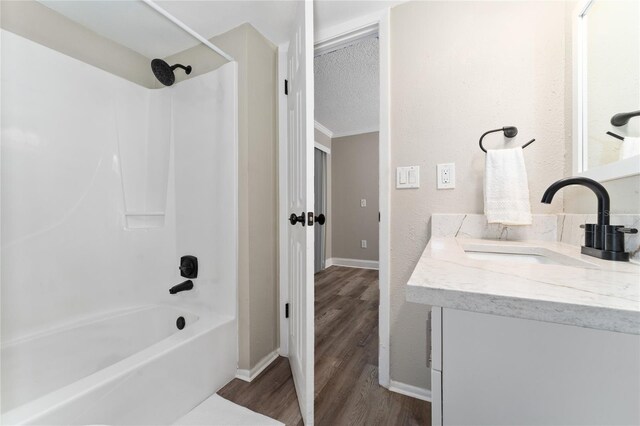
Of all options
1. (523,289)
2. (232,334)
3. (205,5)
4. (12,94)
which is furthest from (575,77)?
(12,94)

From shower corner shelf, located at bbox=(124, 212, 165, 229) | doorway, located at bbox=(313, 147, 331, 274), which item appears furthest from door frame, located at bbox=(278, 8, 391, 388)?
doorway, located at bbox=(313, 147, 331, 274)

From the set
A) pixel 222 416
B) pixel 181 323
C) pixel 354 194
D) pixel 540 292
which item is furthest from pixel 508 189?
pixel 354 194

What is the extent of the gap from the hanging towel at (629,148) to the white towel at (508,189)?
0.31m

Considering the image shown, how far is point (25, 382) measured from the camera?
111 centimetres

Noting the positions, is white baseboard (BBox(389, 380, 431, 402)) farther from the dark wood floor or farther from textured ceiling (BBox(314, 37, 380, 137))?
textured ceiling (BBox(314, 37, 380, 137))

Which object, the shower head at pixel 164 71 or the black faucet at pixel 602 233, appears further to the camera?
the shower head at pixel 164 71

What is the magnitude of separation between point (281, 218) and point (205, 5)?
1.30 metres

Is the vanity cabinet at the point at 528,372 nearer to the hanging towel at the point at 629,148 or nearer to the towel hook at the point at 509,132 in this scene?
the hanging towel at the point at 629,148

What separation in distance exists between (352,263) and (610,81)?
3.59 m

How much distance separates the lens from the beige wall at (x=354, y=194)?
400 cm

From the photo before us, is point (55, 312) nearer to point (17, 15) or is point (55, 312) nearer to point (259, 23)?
point (17, 15)

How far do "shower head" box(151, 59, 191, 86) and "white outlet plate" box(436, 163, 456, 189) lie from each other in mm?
1654

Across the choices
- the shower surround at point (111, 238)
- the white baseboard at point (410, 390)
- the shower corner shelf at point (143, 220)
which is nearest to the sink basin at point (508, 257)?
the white baseboard at point (410, 390)

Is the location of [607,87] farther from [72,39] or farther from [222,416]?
[72,39]
